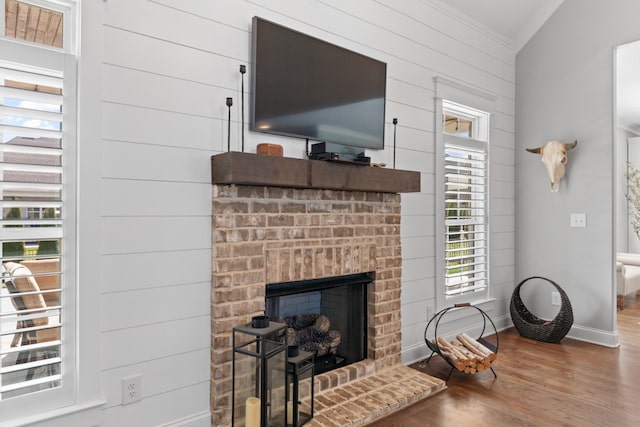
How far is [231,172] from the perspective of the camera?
2100mm

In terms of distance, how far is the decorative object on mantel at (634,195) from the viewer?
660cm

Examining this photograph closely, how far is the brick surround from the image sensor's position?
2.25m

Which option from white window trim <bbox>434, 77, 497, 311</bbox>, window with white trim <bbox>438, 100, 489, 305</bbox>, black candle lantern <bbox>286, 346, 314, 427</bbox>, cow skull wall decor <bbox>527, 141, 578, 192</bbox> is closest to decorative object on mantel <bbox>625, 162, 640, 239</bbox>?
cow skull wall decor <bbox>527, 141, 578, 192</bbox>

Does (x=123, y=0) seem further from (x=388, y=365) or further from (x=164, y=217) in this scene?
(x=388, y=365)

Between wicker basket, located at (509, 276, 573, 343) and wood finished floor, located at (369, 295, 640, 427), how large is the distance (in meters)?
0.09

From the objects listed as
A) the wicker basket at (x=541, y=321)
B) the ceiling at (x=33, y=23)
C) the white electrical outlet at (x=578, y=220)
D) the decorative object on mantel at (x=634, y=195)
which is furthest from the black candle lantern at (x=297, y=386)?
the decorative object on mantel at (x=634, y=195)

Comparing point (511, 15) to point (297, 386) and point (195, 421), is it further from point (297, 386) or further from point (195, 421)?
point (195, 421)

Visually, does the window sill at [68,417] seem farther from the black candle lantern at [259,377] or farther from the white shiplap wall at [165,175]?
the black candle lantern at [259,377]

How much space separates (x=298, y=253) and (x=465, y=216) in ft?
6.64

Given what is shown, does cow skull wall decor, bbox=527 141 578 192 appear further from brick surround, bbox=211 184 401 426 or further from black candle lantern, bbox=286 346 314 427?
black candle lantern, bbox=286 346 314 427

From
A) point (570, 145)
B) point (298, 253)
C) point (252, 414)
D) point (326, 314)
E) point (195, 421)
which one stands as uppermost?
point (570, 145)

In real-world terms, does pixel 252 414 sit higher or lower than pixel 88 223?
lower

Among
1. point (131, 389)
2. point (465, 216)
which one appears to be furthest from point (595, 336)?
point (131, 389)

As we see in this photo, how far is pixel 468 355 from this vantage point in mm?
3082
